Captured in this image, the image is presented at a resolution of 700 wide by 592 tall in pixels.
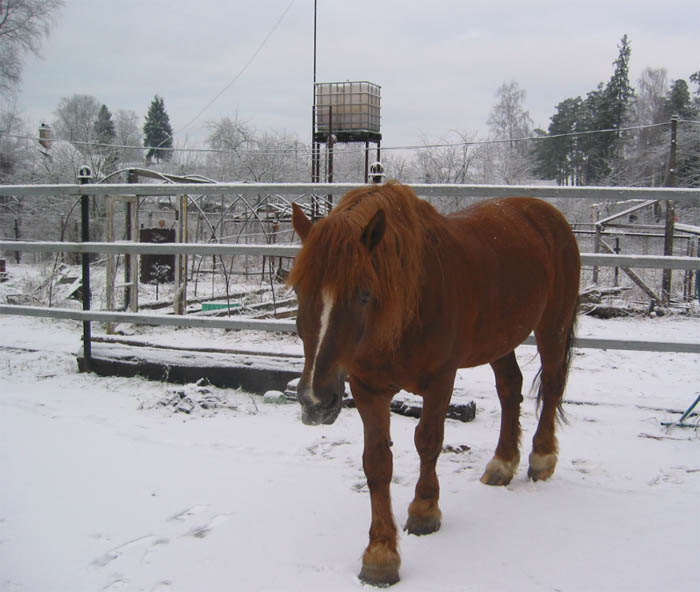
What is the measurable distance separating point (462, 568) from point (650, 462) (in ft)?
5.51

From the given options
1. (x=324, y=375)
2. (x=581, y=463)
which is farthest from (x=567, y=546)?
(x=324, y=375)

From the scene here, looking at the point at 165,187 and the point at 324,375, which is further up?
the point at 165,187

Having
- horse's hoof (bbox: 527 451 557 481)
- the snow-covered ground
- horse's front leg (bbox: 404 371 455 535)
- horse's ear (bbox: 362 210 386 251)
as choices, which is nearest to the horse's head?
horse's ear (bbox: 362 210 386 251)

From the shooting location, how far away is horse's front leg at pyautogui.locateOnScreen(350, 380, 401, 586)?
199 centimetres

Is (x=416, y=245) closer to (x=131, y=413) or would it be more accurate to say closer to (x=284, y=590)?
(x=284, y=590)

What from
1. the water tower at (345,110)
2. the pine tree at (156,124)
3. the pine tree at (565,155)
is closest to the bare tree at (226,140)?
the water tower at (345,110)

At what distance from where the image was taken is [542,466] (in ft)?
9.56

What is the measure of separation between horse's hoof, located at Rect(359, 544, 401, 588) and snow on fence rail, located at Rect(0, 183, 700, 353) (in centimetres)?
221

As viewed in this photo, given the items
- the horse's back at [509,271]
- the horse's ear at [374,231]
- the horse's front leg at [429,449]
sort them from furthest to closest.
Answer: the horse's back at [509,271] < the horse's front leg at [429,449] < the horse's ear at [374,231]

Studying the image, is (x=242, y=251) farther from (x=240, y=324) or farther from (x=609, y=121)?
(x=609, y=121)

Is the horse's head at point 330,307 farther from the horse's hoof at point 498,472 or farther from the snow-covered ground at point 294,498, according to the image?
the horse's hoof at point 498,472

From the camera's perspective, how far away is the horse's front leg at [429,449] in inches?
89.1

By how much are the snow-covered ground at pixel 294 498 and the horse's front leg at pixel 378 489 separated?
96 millimetres

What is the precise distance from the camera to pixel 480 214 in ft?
9.55
